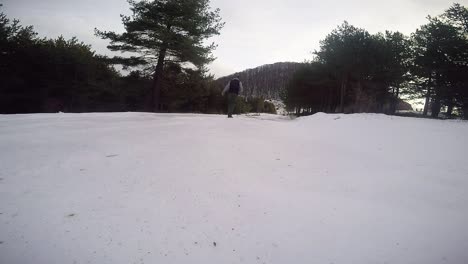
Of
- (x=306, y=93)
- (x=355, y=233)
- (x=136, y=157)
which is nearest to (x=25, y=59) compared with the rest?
(x=136, y=157)

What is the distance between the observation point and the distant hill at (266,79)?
12862cm

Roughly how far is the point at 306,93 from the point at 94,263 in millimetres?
39887

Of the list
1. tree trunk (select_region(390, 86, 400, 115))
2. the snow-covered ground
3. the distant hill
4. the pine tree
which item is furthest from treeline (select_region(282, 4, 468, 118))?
the distant hill

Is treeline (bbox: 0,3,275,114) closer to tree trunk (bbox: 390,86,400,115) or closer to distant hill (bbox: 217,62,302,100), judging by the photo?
tree trunk (bbox: 390,86,400,115)

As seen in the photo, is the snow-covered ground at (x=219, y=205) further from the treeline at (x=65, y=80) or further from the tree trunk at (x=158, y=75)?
the treeline at (x=65, y=80)

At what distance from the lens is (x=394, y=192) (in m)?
3.22

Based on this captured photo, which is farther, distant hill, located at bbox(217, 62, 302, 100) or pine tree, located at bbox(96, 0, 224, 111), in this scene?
distant hill, located at bbox(217, 62, 302, 100)

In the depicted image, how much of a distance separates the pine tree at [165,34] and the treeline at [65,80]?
0.99 meters

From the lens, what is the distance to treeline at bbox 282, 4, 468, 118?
2019 cm

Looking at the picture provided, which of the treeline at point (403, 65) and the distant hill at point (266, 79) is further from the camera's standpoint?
the distant hill at point (266, 79)

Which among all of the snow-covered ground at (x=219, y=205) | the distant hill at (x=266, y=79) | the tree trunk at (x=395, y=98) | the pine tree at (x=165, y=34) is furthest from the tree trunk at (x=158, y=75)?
the distant hill at (x=266, y=79)

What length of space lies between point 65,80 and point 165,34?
53.8ft

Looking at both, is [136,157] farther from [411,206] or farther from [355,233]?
[411,206]

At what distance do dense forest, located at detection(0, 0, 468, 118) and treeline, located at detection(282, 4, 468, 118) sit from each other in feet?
0.27
